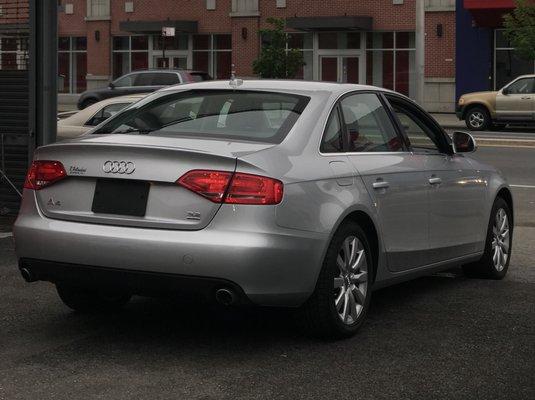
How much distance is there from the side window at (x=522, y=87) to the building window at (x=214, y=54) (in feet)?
66.2

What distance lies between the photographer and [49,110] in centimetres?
1145

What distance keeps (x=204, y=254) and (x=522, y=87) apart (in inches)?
1039

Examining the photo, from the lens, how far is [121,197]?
573 centimetres

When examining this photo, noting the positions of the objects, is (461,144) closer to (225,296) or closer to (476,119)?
(225,296)

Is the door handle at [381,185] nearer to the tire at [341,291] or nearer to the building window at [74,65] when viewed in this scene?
the tire at [341,291]

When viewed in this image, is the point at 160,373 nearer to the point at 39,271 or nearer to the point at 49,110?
the point at 39,271

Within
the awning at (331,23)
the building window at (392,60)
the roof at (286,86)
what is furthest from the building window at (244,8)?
the roof at (286,86)

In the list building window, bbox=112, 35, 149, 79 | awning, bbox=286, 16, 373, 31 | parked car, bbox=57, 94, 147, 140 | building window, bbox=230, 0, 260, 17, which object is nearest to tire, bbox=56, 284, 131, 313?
parked car, bbox=57, 94, 147, 140

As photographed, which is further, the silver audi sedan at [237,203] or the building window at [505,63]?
the building window at [505,63]

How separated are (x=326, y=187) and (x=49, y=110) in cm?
619

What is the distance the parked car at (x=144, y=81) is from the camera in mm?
34125

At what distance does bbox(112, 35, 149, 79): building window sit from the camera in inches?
2010

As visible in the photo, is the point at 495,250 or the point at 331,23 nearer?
the point at 495,250

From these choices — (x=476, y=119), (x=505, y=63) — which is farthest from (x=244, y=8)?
(x=476, y=119)
